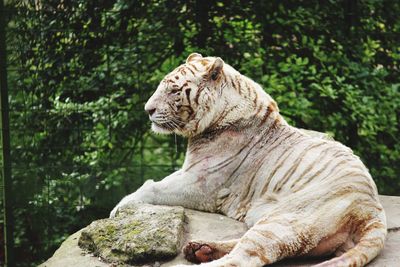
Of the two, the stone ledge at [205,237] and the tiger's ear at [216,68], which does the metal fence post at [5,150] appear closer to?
the stone ledge at [205,237]

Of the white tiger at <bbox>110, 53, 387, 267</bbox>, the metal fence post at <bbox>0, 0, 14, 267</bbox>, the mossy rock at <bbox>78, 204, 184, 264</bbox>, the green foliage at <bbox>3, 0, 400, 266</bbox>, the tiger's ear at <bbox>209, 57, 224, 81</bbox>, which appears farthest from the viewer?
the green foliage at <bbox>3, 0, 400, 266</bbox>

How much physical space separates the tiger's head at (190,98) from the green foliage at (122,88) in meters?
1.97

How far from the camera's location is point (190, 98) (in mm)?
4812

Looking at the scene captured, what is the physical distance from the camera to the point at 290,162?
14.8 feet

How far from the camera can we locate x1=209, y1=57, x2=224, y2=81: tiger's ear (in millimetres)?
4793

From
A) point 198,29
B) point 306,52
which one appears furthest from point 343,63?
point 198,29

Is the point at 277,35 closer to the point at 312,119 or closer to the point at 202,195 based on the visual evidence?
the point at 312,119

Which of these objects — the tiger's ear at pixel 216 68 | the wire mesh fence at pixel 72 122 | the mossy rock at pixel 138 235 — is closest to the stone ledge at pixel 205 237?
the mossy rock at pixel 138 235

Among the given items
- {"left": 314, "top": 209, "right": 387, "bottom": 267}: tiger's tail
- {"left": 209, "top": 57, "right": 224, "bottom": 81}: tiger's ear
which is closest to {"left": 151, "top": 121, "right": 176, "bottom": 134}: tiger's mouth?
{"left": 209, "top": 57, "right": 224, "bottom": 81}: tiger's ear

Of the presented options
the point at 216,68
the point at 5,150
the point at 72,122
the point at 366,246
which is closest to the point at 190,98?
the point at 216,68

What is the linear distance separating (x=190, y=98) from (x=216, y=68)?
0.82 feet

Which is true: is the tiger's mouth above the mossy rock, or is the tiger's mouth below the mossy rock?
above

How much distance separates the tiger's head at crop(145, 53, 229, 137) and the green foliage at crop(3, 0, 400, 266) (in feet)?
6.47

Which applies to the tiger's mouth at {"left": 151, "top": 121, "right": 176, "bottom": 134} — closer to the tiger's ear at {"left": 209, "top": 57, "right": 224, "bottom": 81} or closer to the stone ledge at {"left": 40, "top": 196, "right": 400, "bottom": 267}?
the tiger's ear at {"left": 209, "top": 57, "right": 224, "bottom": 81}
